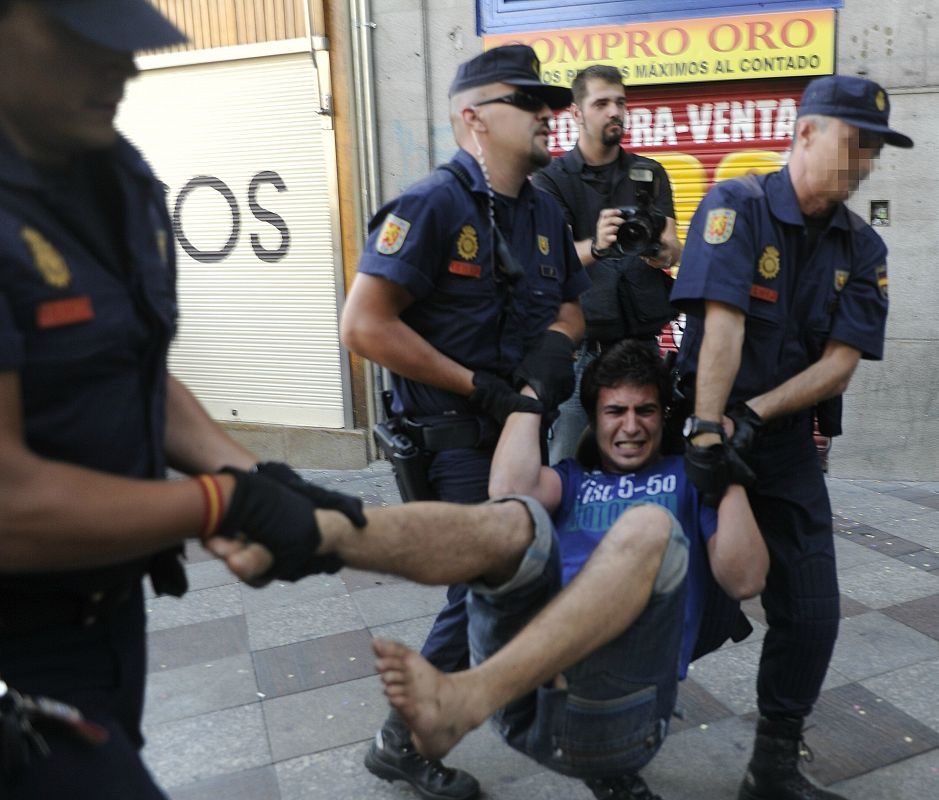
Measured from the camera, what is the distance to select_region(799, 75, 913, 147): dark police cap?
2549 millimetres

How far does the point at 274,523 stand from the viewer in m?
1.56

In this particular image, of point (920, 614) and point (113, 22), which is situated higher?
point (113, 22)

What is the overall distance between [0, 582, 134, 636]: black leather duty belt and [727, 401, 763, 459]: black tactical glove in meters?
1.64

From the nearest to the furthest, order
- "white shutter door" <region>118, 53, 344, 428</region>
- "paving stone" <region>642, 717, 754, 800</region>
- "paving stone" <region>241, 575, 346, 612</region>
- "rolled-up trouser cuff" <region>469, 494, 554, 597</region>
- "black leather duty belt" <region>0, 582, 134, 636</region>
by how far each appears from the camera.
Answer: "black leather duty belt" <region>0, 582, 134, 636</region>
"rolled-up trouser cuff" <region>469, 494, 554, 597</region>
"paving stone" <region>642, 717, 754, 800</region>
"paving stone" <region>241, 575, 346, 612</region>
"white shutter door" <region>118, 53, 344, 428</region>

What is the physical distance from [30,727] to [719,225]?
2.08 metres

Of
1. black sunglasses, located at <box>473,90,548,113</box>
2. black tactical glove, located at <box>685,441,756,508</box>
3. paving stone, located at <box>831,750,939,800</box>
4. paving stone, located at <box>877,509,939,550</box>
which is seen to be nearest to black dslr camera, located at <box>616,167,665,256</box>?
black sunglasses, located at <box>473,90,548,113</box>

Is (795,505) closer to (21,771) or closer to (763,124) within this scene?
(21,771)

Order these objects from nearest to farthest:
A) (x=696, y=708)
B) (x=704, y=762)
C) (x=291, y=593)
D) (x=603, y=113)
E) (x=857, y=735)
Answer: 1. (x=704, y=762)
2. (x=857, y=735)
3. (x=696, y=708)
4. (x=603, y=113)
5. (x=291, y=593)

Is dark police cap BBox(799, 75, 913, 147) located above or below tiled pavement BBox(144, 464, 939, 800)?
above

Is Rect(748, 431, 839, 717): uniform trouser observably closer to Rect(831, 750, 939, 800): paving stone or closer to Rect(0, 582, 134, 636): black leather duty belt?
Rect(831, 750, 939, 800): paving stone

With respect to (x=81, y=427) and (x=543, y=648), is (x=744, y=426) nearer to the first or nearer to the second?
(x=543, y=648)

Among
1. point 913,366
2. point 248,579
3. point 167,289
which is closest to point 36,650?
point 248,579

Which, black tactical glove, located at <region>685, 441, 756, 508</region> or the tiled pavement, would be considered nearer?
black tactical glove, located at <region>685, 441, 756, 508</region>

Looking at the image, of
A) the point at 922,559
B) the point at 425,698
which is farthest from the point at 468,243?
the point at 922,559
